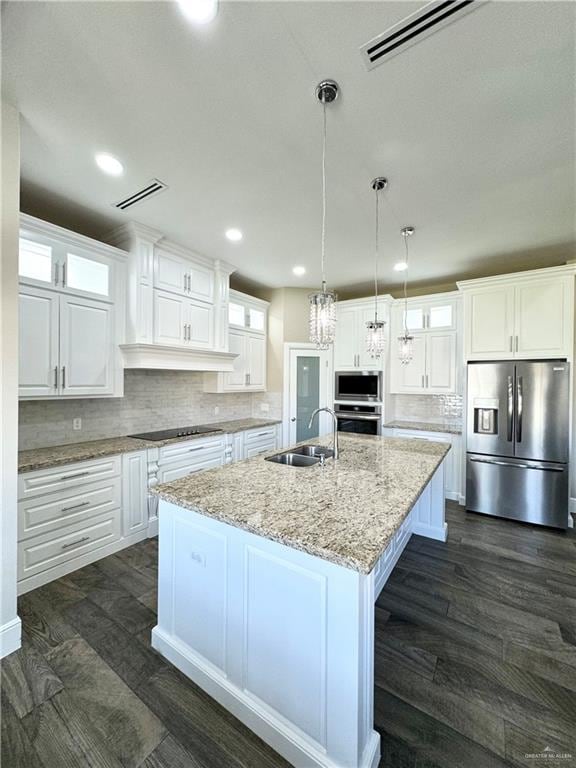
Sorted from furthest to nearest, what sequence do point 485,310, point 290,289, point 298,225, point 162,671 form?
1. point 290,289
2. point 485,310
3. point 298,225
4. point 162,671

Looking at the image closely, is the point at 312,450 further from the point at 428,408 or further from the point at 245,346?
the point at 428,408

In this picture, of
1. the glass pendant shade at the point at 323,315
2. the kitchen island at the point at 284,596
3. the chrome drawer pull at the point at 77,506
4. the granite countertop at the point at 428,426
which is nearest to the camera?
the kitchen island at the point at 284,596

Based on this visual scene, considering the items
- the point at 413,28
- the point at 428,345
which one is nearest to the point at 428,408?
the point at 428,345

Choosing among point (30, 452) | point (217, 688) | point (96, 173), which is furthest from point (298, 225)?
point (217, 688)

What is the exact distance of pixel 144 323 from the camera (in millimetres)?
3098

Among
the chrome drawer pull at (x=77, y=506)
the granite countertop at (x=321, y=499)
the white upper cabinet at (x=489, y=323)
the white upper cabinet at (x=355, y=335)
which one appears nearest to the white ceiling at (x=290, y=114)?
the white upper cabinet at (x=489, y=323)

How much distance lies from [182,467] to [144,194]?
253 centimetres

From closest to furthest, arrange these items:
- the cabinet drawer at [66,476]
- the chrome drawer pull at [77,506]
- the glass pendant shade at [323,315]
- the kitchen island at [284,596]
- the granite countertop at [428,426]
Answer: the kitchen island at [284,596] → the glass pendant shade at [323,315] → the cabinet drawer at [66,476] → the chrome drawer pull at [77,506] → the granite countertop at [428,426]

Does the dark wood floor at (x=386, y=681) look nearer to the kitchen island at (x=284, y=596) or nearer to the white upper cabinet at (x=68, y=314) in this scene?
the kitchen island at (x=284, y=596)

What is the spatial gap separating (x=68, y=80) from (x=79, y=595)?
3.11m

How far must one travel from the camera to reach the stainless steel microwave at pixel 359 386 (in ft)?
14.5

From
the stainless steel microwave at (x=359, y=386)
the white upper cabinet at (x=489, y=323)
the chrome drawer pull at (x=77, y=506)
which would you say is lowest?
the chrome drawer pull at (x=77, y=506)

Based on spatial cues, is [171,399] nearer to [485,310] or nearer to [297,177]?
[297,177]

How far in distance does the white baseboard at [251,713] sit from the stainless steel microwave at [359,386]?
11.4ft
